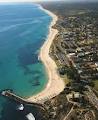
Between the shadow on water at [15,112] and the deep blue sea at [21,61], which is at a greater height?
the shadow on water at [15,112]

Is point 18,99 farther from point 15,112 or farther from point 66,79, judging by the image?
point 66,79

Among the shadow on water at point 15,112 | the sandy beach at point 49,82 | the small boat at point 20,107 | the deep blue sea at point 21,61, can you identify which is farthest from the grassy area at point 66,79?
the small boat at point 20,107

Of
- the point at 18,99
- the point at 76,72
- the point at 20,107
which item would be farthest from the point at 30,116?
the point at 76,72

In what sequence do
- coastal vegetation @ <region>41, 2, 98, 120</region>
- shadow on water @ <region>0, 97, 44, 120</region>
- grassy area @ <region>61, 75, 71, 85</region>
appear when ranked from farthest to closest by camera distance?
grassy area @ <region>61, 75, 71, 85</region>
coastal vegetation @ <region>41, 2, 98, 120</region>
shadow on water @ <region>0, 97, 44, 120</region>

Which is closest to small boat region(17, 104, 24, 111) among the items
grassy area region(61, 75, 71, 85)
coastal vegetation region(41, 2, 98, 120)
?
coastal vegetation region(41, 2, 98, 120)

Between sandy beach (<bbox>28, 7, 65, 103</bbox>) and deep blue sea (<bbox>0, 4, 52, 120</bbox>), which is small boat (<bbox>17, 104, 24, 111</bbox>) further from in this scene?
sandy beach (<bbox>28, 7, 65, 103</bbox>)

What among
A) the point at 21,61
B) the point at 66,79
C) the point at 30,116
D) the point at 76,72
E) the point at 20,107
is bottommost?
the point at 21,61

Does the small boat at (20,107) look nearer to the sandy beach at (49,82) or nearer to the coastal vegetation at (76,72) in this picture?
the sandy beach at (49,82)

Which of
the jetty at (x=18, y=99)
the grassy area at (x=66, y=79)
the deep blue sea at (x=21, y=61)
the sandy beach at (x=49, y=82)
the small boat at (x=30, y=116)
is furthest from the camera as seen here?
the grassy area at (x=66, y=79)

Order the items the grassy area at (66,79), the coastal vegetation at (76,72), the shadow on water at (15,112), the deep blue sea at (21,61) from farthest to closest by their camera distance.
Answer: the grassy area at (66,79), the deep blue sea at (21,61), the coastal vegetation at (76,72), the shadow on water at (15,112)
